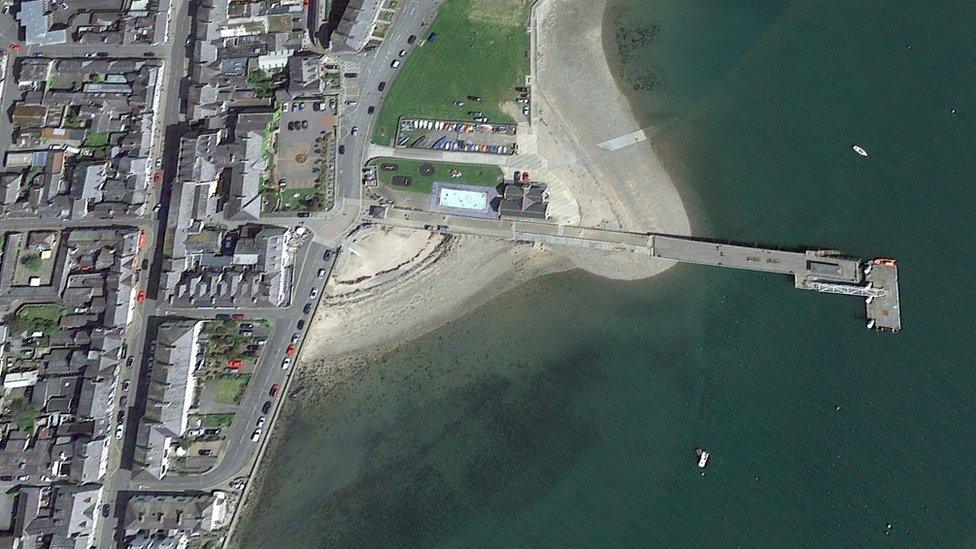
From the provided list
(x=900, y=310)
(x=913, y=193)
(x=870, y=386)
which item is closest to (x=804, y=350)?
(x=870, y=386)

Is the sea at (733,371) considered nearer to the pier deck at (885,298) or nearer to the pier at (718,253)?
the pier deck at (885,298)

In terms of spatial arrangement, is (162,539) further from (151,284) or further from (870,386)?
(870,386)

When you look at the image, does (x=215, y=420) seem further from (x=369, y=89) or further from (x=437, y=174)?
(x=369, y=89)

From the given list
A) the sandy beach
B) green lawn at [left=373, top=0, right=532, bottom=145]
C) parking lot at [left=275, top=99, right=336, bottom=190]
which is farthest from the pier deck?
parking lot at [left=275, top=99, right=336, bottom=190]

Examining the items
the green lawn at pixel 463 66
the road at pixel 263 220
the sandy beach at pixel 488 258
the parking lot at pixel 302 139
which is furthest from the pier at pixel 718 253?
the green lawn at pixel 463 66

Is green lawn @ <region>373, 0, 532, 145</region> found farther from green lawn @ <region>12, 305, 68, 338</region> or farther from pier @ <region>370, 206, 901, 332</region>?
green lawn @ <region>12, 305, 68, 338</region>

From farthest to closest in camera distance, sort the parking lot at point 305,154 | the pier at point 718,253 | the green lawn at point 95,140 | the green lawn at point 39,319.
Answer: the green lawn at point 95,140 < the parking lot at point 305,154 < the green lawn at point 39,319 < the pier at point 718,253
